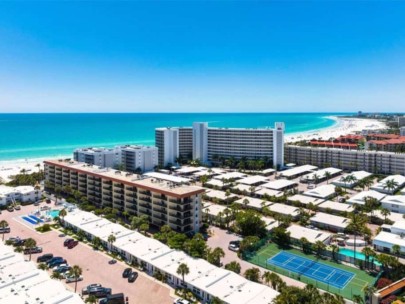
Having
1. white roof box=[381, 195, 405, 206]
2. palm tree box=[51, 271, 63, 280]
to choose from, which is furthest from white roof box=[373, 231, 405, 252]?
palm tree box=[51, 271, 63, 280]

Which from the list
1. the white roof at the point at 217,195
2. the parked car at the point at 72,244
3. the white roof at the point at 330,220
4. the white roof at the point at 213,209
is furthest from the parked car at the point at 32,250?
the white roof at the point at 330,220

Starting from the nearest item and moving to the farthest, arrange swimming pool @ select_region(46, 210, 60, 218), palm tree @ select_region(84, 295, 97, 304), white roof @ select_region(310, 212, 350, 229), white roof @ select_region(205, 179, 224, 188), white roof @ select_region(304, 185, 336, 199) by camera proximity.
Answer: palm tree @ select_region(84, 295, 97, 304)
white roof @ select_region(310, 212, 350, 229)
swimming pool @ select_region(46, 210, 60, 218)
white roof @ select_region(304, 185, 336, 199)
white roof @ select_region(205, 179, 224, 188)

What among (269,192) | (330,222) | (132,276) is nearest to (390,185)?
(269,192)

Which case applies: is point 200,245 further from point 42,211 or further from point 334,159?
point 334,159

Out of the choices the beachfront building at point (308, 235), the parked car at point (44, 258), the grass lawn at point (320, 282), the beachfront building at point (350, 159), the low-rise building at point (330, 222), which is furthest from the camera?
the beachfront building at point (350, 159)

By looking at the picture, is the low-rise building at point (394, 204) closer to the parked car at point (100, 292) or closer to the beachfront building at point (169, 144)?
the parked car at point (100, 292)

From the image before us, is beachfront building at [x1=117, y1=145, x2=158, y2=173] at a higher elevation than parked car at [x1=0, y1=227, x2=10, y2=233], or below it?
higher

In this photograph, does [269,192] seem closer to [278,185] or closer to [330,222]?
[278,185]

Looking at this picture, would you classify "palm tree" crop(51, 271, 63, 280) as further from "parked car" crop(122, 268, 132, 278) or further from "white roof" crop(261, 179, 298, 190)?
"white roof" crop(261, 179, 298, 190)

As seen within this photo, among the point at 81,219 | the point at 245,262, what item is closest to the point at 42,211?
the point at 81,219
